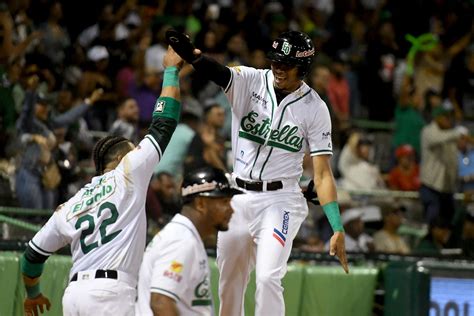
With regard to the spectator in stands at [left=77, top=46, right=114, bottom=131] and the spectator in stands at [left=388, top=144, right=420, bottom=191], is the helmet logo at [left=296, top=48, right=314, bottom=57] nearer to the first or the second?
the spectator in stands at [left=77, top=46, right=114, bottom=131]

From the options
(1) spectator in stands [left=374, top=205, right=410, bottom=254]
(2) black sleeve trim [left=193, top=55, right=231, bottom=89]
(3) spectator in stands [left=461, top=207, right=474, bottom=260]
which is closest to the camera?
(2) black sleeve trim [left=193, top=55, right=231, bottom=89]

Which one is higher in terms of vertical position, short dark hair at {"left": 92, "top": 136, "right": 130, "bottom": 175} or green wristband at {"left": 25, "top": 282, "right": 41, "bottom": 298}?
short dark hair at {"left": 92, "top": 136, "right": 130, "bottom": 175}

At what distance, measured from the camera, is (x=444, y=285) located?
10.8 metres

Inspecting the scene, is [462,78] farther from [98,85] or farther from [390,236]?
[98,85]

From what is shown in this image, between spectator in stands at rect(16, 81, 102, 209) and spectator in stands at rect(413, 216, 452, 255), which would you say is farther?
spectator in stands at rect(413, 216, 452, 255)

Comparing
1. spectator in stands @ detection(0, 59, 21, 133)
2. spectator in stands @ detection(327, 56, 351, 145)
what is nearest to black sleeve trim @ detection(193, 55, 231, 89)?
spectator in stands @ detection(0, 59, 21, 133)

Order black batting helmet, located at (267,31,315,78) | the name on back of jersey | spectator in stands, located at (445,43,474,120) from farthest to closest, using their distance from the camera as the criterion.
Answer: spectator in stands, located at (445,43,474,120)
black batting helmet, located at (267,31,315,78)
the name on back of jersey

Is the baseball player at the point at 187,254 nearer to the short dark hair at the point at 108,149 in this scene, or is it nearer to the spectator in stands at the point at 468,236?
the short dark hair at the point at 108,149

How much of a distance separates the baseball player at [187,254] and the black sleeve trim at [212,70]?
Answer: 1.62 metres

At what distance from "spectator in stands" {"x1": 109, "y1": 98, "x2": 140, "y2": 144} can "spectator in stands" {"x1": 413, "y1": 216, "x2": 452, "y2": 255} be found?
3520mm

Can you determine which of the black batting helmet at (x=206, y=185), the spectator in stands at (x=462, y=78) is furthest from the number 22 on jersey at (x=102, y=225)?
the spectator in stands at (x=462, y=78)

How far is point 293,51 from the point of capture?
8234 millimetres

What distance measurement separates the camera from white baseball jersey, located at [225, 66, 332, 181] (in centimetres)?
835

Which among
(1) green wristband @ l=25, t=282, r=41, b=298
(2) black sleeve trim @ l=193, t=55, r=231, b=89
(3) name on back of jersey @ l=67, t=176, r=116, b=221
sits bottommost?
(1) green wristband @ l=25, t=282, r=41, b=298
